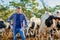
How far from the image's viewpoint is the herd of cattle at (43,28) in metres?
4.21

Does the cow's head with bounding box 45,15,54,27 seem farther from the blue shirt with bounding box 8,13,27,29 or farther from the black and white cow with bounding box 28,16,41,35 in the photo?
the blue shirt with bounding box 8,13,27,29

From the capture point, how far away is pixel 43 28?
14.0 ft

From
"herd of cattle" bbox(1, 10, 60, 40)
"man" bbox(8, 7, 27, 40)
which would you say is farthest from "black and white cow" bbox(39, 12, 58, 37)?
"man" bbox(8, 7, 27, 40)

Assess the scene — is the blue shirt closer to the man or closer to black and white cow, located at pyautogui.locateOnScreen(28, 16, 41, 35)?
the man

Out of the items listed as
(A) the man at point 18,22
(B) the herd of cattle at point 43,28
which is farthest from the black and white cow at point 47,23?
(A) the man at point 18,22

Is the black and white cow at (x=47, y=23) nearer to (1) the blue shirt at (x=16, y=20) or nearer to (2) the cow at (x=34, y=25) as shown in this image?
(2) the cow at (x=34, y=25)

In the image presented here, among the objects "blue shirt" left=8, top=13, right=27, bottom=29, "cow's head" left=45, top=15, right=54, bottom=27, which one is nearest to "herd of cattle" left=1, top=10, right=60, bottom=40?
"cow's head" left=45, top=15, right=54, bottom=27

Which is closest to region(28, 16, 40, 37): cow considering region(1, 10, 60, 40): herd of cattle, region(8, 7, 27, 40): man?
region(1, 10, 60, 40): herd of cattle

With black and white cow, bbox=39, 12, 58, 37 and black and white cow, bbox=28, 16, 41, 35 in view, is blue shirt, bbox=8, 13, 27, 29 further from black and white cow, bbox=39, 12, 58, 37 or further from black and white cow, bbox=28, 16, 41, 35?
black and white cow, bbox=39, 12, 58, 37

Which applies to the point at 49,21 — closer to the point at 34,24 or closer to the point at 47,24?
the point at 47,24

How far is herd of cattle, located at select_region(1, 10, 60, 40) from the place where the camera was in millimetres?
4215

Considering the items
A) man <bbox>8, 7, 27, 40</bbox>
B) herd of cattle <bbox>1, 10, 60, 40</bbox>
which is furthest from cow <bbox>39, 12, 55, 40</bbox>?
man <bbox>8, 7, 27, 40</bbox>

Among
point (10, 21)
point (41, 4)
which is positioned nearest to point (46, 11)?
point (41, 4)

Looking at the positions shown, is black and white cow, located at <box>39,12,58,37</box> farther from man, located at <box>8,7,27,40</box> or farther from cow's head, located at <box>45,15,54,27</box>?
man, located at <box>8,7,27,40</box>
